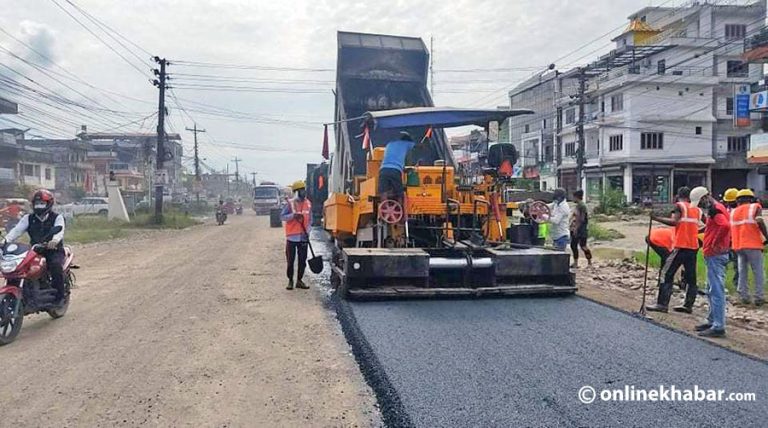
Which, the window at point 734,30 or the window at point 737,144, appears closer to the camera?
the window at point 737,144

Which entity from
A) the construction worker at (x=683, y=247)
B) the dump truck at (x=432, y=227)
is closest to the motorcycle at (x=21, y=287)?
the dump truck at (x=432, y=227)

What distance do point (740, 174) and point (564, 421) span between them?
39.6 metres

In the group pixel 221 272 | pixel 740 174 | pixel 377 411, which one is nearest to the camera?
pixel 377 411

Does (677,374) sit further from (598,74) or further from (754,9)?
(754,9)

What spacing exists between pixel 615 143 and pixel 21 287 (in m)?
36.2

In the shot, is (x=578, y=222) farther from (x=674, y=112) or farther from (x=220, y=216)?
(x=674, y=112)

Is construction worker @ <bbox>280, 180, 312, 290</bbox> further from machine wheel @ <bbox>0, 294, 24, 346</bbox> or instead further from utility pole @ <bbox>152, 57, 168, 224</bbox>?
utility pole @ <bbox>152, 57, 168, 224</bbox>

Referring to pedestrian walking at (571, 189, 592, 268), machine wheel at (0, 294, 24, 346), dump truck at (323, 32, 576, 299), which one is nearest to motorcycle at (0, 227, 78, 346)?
machine wheel at (0, 294, 24, 346)

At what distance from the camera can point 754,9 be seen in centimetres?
3894

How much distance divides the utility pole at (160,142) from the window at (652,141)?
2588 cm

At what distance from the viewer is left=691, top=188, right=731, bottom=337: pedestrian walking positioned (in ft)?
17.7

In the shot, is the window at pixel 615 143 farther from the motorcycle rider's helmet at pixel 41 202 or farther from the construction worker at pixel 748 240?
the motorcycle rider's helmet at pixel 41 202

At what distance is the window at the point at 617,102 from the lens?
36969mm

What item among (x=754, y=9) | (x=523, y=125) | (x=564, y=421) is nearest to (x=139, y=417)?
(x=564, y=421)
